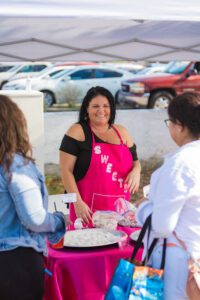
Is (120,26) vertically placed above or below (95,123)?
above

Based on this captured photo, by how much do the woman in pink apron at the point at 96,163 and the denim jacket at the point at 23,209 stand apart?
3.68 feet

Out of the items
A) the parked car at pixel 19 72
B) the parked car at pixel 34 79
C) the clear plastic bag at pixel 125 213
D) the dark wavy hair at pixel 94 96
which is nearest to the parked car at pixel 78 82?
the parked car at pixel 34 79

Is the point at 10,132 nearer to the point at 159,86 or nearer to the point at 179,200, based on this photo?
the point at 179,200

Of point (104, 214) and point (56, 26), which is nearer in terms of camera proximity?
point (104, 214)

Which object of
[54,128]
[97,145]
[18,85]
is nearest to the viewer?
[97,145]

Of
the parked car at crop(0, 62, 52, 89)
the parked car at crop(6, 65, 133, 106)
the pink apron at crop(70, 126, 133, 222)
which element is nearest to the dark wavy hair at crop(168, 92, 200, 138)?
the pink apron at crop(70, 126, 133, 222)

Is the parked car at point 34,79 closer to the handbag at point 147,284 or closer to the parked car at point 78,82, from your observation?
the parked car at point 78,82

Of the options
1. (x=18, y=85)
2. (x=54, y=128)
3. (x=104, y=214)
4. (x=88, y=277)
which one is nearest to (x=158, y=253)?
(x=88, y=277)

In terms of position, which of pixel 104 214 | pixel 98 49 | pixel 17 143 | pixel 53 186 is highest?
pixel 98 49

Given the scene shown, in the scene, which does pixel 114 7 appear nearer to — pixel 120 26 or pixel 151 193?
pixel 151 193

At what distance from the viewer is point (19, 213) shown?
220cm

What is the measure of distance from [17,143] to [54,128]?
6.09m

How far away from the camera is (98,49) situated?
4352 mm

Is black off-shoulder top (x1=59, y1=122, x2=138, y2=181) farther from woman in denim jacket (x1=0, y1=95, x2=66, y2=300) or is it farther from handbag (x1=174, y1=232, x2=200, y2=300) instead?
handbag (x1=174, y1=232, x2=200, y2=300)
